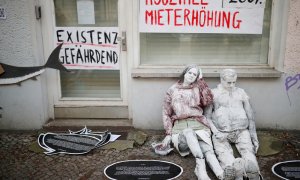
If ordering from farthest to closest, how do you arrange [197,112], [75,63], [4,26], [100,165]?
[75,63]
[4,26]
[197,112]
[100,165]

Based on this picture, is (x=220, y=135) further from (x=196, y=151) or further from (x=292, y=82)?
(x=292, y=82)

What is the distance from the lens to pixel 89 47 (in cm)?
515

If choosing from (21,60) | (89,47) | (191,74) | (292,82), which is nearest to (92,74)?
(89,47)

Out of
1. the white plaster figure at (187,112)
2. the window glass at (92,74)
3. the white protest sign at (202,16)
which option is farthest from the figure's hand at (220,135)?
the window glass at (92,74)

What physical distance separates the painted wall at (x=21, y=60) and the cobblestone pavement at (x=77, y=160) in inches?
17.2

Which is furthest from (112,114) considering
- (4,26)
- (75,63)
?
(4,26)

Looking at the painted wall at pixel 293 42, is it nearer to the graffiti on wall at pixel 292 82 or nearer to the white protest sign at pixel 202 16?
the graffiti on wall at pixel 292 82

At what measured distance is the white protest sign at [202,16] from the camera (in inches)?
192

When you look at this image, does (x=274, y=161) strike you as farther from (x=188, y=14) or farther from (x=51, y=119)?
(x=51, y=119)

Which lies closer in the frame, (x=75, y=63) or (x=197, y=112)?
(x=197, y=112)

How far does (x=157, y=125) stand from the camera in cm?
521

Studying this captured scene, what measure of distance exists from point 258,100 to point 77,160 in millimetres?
2797

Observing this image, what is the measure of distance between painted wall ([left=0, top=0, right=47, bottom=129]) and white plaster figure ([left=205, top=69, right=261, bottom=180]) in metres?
2.63

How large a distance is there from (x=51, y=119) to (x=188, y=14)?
2752mm
